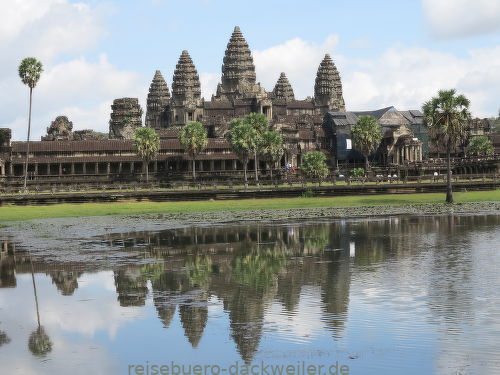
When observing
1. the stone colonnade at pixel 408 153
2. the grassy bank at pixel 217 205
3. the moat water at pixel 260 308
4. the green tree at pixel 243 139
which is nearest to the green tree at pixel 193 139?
the green tree at pixel 243 139

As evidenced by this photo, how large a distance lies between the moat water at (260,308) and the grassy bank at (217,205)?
29.5m

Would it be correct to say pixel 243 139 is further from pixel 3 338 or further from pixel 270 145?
pixel 3 338

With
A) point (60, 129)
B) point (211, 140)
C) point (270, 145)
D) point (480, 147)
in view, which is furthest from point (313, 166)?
point (60, 129)

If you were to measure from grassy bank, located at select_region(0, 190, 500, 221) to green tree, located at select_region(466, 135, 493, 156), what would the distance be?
67.4 meters

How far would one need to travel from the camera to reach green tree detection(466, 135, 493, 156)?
5876 inches

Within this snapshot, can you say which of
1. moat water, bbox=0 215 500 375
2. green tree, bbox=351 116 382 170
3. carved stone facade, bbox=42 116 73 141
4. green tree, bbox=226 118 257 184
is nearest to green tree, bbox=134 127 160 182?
green tree, bbox=226 118 257 184

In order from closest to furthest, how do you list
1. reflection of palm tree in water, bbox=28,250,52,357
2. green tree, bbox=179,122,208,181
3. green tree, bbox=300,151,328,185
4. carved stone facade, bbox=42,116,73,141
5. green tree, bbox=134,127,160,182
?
reflection of palm tree in water, bbox=28,250,52,357 < green tree, bbox=300,151,328,185 < green tree, bbox=134,127,160,182 < green tree, bbox=179,122,208,181 < carved stone facade, bbox=42,116,73,141

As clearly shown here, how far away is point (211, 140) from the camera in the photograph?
139m

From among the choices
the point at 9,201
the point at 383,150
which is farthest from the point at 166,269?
the point at 383,150

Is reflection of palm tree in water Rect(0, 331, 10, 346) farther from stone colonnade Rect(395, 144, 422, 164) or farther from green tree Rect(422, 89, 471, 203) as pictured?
stone colonnade Rect(395, 144, 422, 164)

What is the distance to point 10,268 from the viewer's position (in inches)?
1353

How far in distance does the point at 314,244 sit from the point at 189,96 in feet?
523

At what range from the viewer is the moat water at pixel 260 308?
17.8 metres

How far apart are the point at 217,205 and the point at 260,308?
53253mm
